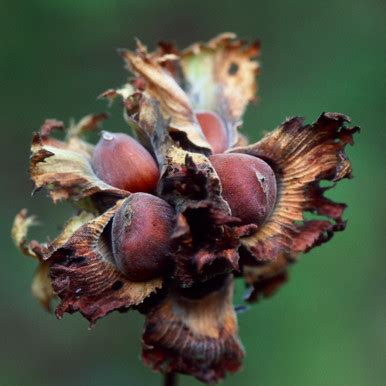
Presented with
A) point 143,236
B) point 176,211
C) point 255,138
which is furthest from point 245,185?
point 255,138

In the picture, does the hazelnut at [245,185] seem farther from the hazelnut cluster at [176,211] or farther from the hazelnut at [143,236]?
the hazelnut at [143,236]

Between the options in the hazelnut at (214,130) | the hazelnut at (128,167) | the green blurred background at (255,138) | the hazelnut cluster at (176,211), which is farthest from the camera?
the green blurred background at (255,138)

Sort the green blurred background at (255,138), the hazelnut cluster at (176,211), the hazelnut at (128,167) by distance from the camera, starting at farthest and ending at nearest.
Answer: the green blurred background at (255,138)
the hazelnut at (128,167)
the hazelnut cluster at (176,211)

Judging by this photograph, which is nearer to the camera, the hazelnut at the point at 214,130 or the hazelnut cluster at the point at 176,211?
the hazelnut cluster at the point at 176,211

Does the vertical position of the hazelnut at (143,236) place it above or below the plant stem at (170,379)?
above

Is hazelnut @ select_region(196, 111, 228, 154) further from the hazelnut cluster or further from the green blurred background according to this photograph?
the green blurred background

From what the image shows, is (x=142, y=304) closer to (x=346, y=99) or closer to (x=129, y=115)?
(x=129, y=115)

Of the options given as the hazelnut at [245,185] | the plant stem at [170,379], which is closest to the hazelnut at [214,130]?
the hazelnut at [245,185]
